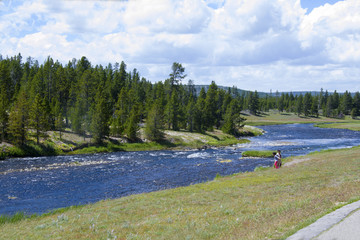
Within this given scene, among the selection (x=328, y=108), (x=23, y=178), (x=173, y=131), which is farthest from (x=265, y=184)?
(x=328, y=108)

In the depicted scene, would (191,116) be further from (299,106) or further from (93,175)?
(299,106)

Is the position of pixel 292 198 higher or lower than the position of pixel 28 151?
higher

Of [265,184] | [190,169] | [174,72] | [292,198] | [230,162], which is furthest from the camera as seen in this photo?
[174,72]

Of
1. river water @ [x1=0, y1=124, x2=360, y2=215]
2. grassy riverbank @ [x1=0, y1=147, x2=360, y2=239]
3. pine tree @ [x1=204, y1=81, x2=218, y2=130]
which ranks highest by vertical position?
pine tree @ [x1=204, y1=81, x2=218, y2=130]

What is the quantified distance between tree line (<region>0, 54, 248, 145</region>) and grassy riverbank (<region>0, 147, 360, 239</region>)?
41.3m

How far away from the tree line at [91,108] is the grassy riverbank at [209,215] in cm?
4128

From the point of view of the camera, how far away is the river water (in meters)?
26.3

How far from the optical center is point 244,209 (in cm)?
1467

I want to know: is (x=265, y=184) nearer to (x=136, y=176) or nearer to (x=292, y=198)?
(x=292, y=198)

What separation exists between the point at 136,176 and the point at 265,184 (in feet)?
61.0

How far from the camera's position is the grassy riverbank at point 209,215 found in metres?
11.5

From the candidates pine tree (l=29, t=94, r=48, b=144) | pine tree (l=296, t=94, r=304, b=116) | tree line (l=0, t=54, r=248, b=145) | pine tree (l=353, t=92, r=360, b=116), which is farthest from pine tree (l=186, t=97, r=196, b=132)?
pine tree (l=353, t=92, r=360, b=116)

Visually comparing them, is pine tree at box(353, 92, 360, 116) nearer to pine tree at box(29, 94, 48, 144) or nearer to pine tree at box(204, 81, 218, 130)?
pine tree at box(204, 81, 218, 130)

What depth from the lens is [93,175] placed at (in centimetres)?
3672
